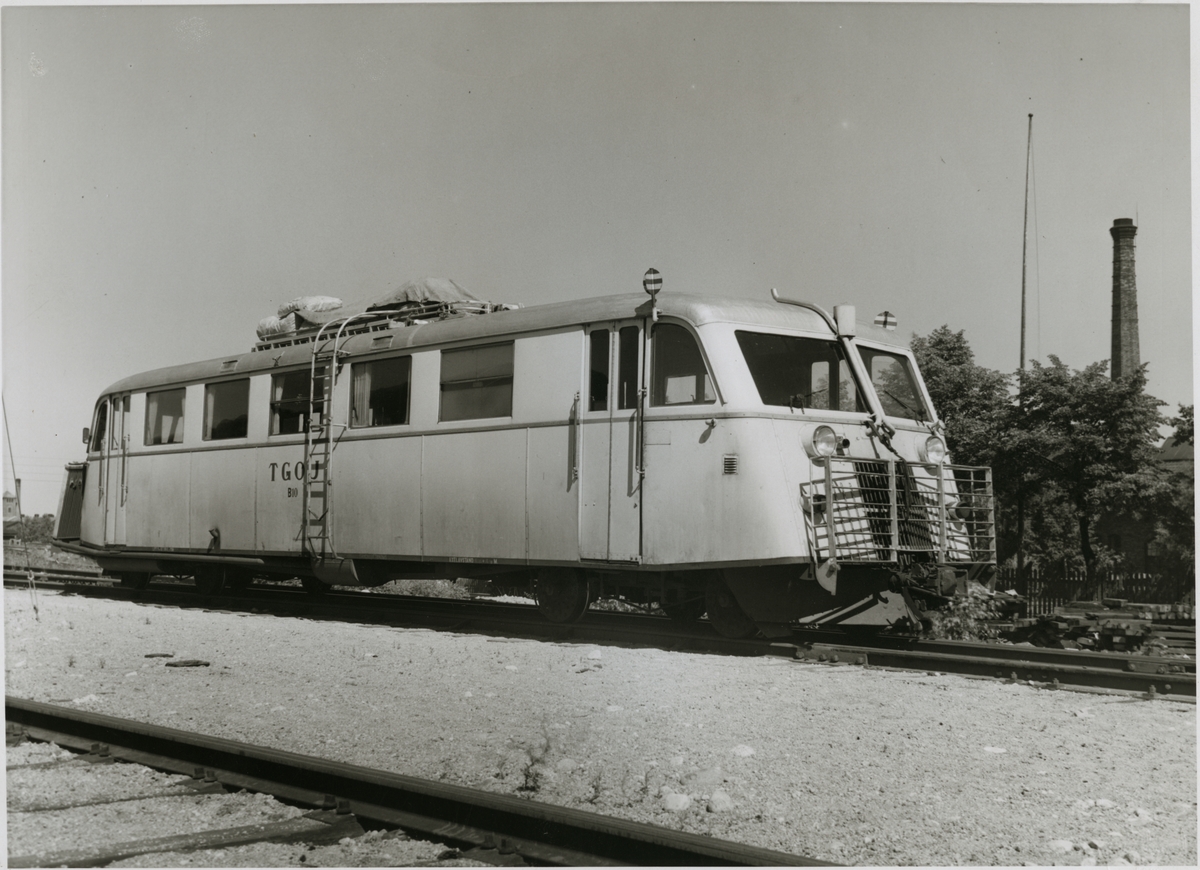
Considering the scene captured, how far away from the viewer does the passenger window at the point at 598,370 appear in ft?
30.1

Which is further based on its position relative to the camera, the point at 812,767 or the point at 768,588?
the point at 768,588

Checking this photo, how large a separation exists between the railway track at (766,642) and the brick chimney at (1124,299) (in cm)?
257

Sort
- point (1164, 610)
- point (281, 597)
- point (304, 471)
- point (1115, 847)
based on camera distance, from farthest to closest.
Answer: point (281, 597), point (304, 471), point (1164, 610), point (1115, 847)

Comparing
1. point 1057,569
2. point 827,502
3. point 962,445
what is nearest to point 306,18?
point 827,502

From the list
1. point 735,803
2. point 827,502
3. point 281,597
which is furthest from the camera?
point 281,597

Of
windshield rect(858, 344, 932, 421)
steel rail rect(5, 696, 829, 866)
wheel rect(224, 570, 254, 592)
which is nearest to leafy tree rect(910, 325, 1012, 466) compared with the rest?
windshield rect(858, 344, 932, 421)

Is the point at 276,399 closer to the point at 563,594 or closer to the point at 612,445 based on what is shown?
the point at 563,594

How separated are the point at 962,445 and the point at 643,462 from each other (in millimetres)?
14889

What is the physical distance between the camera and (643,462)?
877 cm

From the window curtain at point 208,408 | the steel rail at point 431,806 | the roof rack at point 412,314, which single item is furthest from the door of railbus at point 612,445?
the window curtain at point 208,408

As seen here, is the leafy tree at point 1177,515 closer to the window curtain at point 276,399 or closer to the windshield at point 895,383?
the windshield at point 895,383

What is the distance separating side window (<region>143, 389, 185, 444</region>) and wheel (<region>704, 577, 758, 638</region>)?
7814mm

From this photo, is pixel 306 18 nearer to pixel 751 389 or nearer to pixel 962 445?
pixel 751 389

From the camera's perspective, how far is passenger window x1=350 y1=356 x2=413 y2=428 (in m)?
10.8
